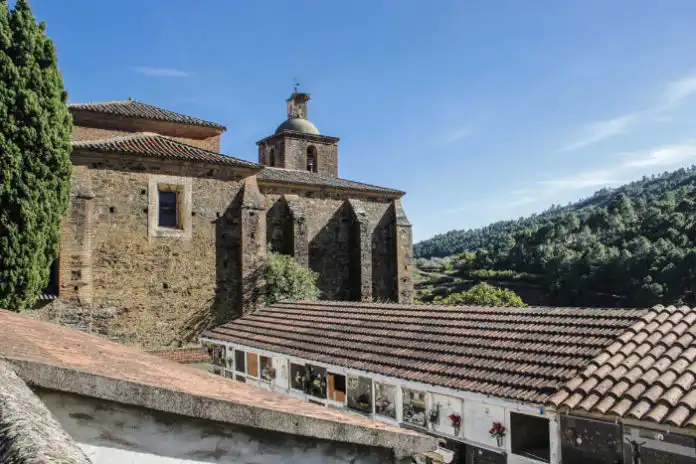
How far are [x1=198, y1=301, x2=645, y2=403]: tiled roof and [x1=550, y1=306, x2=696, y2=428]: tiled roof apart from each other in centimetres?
24

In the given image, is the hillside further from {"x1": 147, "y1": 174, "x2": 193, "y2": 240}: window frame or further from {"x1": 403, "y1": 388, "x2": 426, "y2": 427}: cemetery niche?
{"x1": 403, "y1": 388, "x2": 426, "y2": 427}: cemetery niche

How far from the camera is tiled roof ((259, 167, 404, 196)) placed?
85.6ft

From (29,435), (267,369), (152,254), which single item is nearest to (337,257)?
(152,254)

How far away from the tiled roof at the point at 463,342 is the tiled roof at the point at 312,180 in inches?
471

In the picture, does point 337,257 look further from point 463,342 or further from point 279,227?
point 463,342

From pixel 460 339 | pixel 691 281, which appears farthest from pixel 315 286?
pixel 691 281

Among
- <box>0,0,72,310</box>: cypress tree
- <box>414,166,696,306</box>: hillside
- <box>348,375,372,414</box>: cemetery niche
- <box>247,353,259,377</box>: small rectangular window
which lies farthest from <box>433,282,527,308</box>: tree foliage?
<box>414,166,696,306</box>: hillside

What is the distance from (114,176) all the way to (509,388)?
16.2 meters

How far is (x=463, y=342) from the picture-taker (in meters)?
10.7

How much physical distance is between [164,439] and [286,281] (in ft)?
64.6

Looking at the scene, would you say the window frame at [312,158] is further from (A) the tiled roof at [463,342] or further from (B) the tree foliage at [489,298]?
(A) the tiled roof at [463,342]

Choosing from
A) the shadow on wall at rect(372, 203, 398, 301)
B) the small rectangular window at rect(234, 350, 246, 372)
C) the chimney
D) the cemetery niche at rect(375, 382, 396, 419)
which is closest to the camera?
the cemetery niche at rect(375, 382, 396, 419)

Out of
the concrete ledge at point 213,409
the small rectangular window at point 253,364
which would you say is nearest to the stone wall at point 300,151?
the small rectangular window at point 253,364

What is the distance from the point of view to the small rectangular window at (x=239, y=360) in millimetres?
15102
